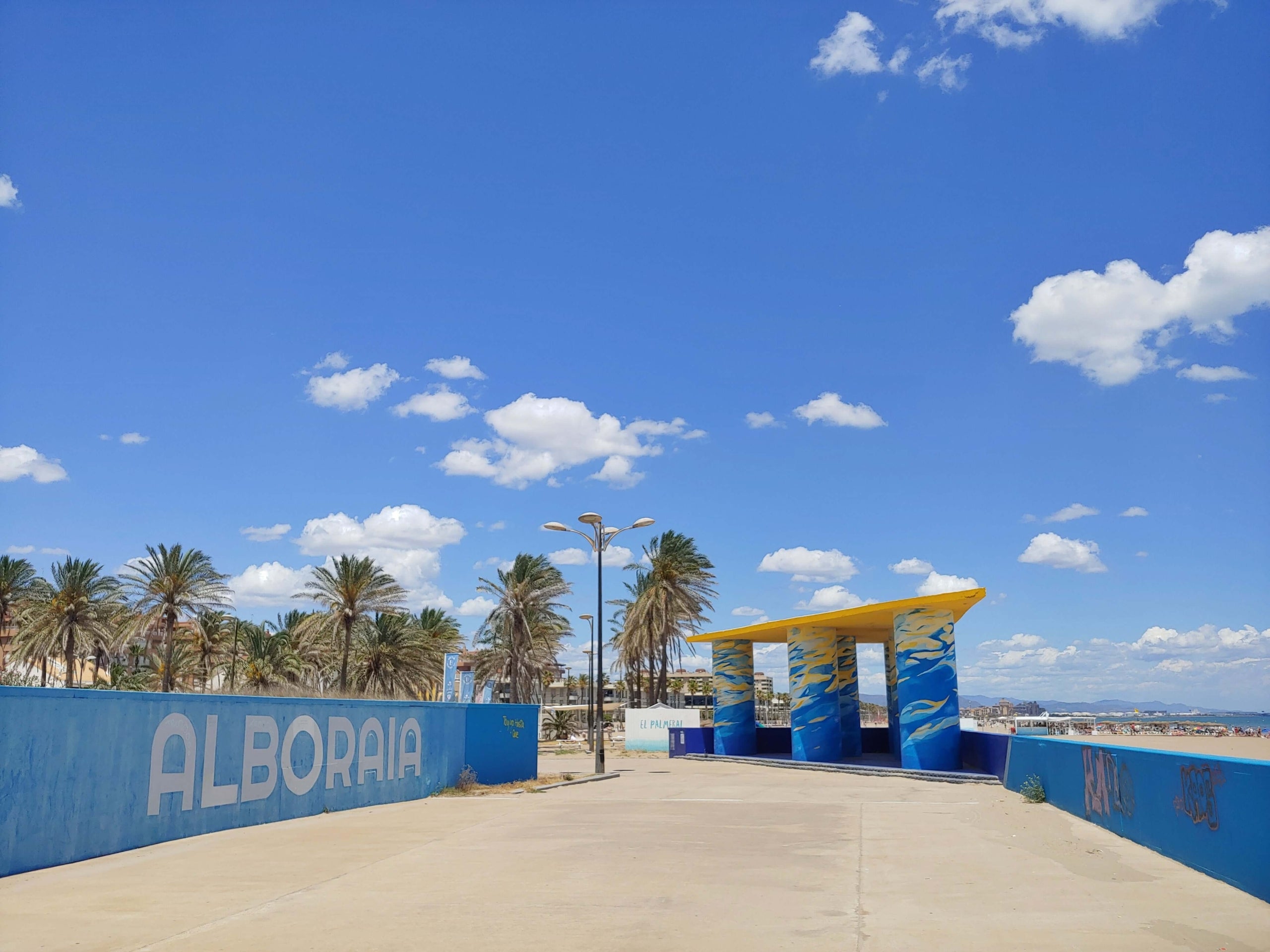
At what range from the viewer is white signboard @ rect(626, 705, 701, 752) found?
45.7 metres

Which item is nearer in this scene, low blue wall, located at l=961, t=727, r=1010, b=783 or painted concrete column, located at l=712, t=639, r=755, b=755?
low blue wall, located at l=961, t=727, r=1010, b=783

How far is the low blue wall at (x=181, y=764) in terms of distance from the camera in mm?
9531

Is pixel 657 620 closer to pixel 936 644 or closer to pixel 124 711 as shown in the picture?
pixel 936 644

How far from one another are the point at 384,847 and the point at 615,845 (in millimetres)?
2792

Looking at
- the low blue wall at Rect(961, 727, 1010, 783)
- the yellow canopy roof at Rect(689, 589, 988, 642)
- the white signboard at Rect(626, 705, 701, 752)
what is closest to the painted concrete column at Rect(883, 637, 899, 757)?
the yellow canopy roof at Rect(689, 589, 988, 642)

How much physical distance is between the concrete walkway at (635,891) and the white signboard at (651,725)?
31.8 metres

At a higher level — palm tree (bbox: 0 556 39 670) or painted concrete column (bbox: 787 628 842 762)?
palm tree (bbox: 0 556 39 670)

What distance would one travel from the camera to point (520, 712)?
74.1 ft

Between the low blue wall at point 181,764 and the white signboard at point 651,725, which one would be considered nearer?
the low blue wall at point 181,764

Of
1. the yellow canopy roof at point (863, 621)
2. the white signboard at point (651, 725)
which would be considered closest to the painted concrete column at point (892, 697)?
the yellow canopy roof at point (863, 621)

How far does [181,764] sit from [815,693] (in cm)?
2303

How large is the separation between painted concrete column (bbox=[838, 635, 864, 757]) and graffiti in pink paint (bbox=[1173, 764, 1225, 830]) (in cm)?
2567

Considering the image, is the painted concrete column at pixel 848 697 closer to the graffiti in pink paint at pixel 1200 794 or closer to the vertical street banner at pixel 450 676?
the vertical street banner at pixel 450 676

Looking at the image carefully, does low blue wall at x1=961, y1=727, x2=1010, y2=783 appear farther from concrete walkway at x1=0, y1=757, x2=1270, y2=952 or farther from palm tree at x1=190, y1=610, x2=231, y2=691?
palm tree at x1=190, y1=610, x2=231, y2=691
